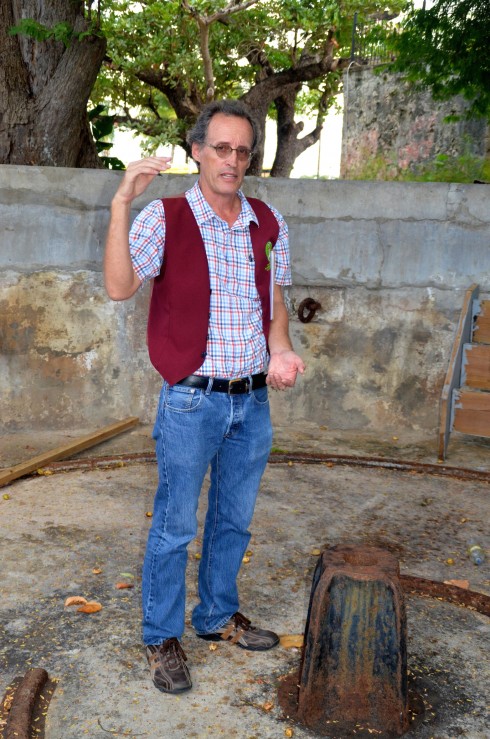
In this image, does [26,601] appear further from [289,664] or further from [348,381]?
[348,381]

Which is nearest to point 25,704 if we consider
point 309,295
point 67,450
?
point 67,450

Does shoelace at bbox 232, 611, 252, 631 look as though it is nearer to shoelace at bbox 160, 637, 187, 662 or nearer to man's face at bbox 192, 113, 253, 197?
shoelace at bbox 160, 637, 187, 662

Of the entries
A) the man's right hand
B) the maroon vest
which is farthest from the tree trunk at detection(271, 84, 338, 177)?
the man's right hand

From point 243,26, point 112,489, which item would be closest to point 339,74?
point 243,26

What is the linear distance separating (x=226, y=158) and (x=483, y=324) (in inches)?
160

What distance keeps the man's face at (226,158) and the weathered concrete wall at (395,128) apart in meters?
12.8

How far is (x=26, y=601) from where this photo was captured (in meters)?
4.09

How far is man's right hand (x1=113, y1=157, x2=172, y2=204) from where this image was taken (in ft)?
9.77

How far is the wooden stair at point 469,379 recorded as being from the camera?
20.9 ft

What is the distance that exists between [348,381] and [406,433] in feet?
2.20

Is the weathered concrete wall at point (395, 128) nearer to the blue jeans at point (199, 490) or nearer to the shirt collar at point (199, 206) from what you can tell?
the shirt collar at point (199, 206)

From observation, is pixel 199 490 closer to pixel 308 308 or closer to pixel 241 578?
pixel 241 578

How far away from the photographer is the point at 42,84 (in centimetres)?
888

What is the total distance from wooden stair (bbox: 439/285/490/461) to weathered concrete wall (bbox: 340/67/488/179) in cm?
924
